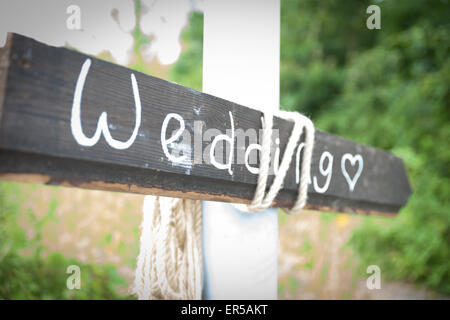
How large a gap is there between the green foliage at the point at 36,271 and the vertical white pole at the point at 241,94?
2.65 feet

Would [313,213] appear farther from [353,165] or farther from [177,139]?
[177,139]

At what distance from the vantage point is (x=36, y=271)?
147 cm

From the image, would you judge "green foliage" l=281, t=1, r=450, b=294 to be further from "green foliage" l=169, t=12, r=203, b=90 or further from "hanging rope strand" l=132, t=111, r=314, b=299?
"hanging rope strand" l=132, t=111, r=314, b=299

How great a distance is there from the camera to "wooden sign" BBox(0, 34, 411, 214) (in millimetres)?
424

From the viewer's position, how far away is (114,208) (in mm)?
2010

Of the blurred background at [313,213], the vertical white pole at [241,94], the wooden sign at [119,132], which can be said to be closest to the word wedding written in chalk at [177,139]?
the wooden sign at [119,132]

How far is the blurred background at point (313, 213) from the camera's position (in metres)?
1.54

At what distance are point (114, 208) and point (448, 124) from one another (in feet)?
6.71

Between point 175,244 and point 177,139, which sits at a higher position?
point 177,139

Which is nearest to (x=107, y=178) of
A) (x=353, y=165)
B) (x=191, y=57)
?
(x=353, y=165)

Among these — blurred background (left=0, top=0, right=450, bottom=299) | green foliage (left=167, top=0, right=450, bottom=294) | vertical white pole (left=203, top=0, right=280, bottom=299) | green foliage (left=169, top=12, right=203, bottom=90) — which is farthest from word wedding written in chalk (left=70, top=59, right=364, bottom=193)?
green foliage (left=169, top=12, right=203, bottom=90)

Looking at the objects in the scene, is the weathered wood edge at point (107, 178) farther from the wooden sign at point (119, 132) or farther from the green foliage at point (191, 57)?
the green foliage at point (191, 57)

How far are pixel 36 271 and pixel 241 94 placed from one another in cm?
116
